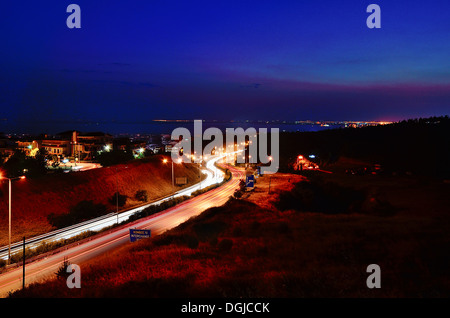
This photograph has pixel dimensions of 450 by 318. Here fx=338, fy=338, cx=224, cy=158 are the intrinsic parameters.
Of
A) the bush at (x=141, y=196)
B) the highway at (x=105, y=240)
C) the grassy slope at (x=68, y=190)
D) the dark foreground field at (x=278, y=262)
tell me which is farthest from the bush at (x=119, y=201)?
the dark foreground field at (x=278, y=262)

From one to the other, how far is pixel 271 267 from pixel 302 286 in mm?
2861

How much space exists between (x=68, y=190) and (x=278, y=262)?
31.9 metres

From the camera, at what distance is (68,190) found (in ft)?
127

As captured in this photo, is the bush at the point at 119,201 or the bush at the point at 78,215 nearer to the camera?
the bush at the point at 78,215

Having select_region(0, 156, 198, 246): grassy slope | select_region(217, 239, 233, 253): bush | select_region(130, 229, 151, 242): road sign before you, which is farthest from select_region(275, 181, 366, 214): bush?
select_region(130, 229, 151, 242): road sign

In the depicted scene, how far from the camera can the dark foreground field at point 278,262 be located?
33.1 ft

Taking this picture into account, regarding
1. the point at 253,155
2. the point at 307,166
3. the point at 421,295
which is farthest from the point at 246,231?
the point at 253,155

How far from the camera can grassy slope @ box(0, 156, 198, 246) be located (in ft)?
97.4

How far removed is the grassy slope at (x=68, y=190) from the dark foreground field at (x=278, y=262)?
1510 cm

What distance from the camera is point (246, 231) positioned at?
20.7 m

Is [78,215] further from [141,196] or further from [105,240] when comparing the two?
[141,196]

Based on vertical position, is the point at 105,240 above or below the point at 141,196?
below

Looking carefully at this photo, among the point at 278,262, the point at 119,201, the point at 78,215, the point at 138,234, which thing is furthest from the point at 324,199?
the point at 278,262

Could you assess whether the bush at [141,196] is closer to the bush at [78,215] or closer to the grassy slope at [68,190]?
the grassy slope at [68,190]
